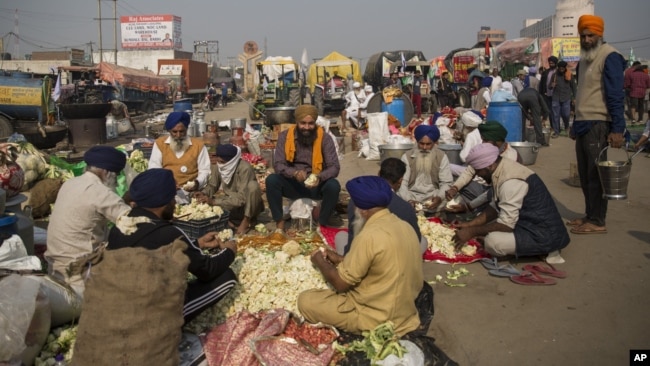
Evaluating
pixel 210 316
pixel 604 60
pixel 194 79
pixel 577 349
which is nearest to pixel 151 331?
pixel 210 316

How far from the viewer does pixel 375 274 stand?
11.2 feet

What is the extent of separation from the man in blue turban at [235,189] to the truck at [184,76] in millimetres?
30970

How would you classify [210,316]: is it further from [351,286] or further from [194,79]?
[194,79]

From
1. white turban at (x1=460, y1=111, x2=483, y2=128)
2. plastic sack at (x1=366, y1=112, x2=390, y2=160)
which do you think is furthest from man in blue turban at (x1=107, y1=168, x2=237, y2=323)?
plastic sack at (x1=366, y1=112, x2=390, y2=160)

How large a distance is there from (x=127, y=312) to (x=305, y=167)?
3.90 metres

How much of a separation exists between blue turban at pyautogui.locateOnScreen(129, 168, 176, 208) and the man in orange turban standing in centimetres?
452

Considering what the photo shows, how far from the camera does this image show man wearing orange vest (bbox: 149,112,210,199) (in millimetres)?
6367

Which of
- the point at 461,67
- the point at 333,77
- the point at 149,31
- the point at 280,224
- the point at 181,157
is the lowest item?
the point at 280,224

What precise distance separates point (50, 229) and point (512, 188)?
3.96 metres

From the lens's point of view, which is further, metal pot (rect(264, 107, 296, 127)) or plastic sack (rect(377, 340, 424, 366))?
metal pot (rect(264, 107, 296, 127))

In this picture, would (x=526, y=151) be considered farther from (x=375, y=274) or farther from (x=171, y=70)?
(x=171, y=70)

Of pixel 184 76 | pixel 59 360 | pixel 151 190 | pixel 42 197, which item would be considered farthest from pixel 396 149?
pixel 184 76

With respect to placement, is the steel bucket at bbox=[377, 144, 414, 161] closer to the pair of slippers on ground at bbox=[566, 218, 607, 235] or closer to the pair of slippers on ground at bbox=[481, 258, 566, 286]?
the pair of slippers on ground at bbox=[566, 218, 607, 235]

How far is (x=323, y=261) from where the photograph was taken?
377 centimetres
